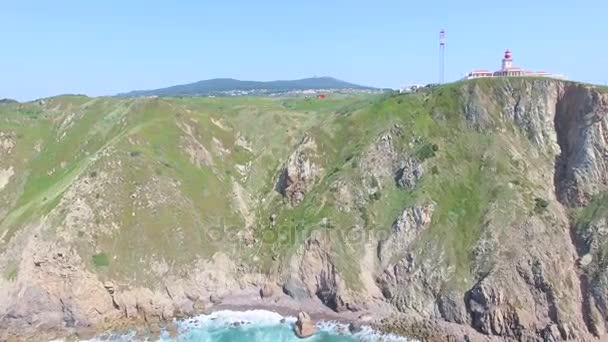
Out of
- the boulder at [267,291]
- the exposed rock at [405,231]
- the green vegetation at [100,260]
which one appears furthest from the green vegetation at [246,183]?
the boulder at [267,291]

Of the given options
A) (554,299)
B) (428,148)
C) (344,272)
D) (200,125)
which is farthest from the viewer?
(200,125)

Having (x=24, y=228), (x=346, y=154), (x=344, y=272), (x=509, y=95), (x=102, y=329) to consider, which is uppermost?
(x=509, y=95)

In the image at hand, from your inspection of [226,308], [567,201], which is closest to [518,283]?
[567,201]

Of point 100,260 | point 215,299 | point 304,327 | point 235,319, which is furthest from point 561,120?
point 100,260

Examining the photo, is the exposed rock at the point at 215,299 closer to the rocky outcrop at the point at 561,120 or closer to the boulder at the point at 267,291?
the boulder at the point at 267,291

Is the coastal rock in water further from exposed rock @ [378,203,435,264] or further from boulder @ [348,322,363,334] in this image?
exposed rock @ [378,203,435,264]

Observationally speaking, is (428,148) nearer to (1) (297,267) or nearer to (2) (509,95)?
(2) (509,95)

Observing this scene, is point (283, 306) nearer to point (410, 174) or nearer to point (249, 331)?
point (249, 331)
